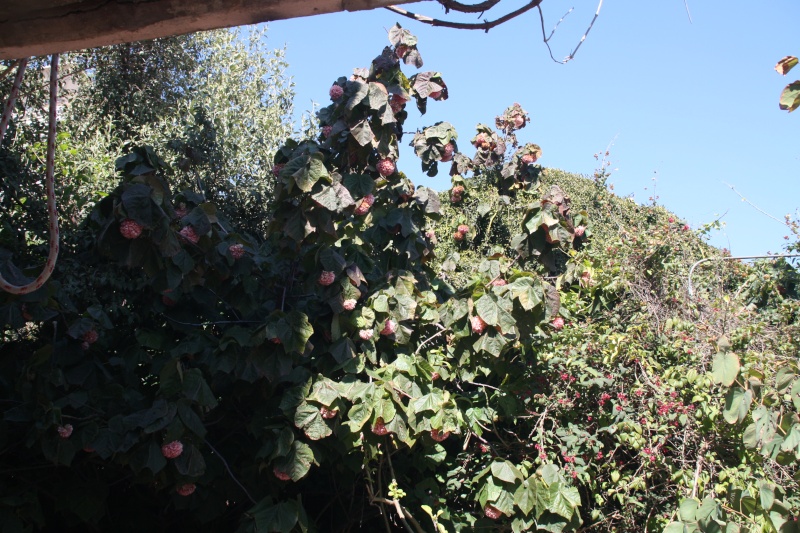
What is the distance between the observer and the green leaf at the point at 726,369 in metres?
2.74

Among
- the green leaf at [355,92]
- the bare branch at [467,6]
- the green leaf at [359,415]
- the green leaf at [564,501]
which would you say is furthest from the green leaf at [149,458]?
the bare branch at [467,6]

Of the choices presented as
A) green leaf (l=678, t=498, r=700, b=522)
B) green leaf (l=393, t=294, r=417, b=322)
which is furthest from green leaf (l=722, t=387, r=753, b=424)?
green leaf (l=393, t=294, r=417, b=322)

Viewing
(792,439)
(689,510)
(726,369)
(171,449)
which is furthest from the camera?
(171,449)

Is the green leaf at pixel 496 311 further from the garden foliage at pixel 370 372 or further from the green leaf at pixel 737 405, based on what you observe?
the green leaf at pixel 737 405

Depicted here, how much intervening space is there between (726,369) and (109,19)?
95.6 inches

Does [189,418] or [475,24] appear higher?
[475,24]

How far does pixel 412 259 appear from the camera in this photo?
4.29 m

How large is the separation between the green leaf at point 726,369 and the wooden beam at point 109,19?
2.05m

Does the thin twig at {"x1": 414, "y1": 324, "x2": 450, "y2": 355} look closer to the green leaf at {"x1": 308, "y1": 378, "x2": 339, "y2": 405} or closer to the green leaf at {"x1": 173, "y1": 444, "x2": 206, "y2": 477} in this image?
the green leaf at {"x1": 308, "y1": 378, "x2": 339, "y2": 405}

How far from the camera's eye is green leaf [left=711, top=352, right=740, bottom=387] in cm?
274

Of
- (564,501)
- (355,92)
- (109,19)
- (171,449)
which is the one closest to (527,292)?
(564,501)

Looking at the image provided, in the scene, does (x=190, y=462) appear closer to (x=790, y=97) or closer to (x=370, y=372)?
(x=370, y=372)

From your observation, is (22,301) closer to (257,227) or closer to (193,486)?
(193,486)

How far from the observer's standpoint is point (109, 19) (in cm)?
150
